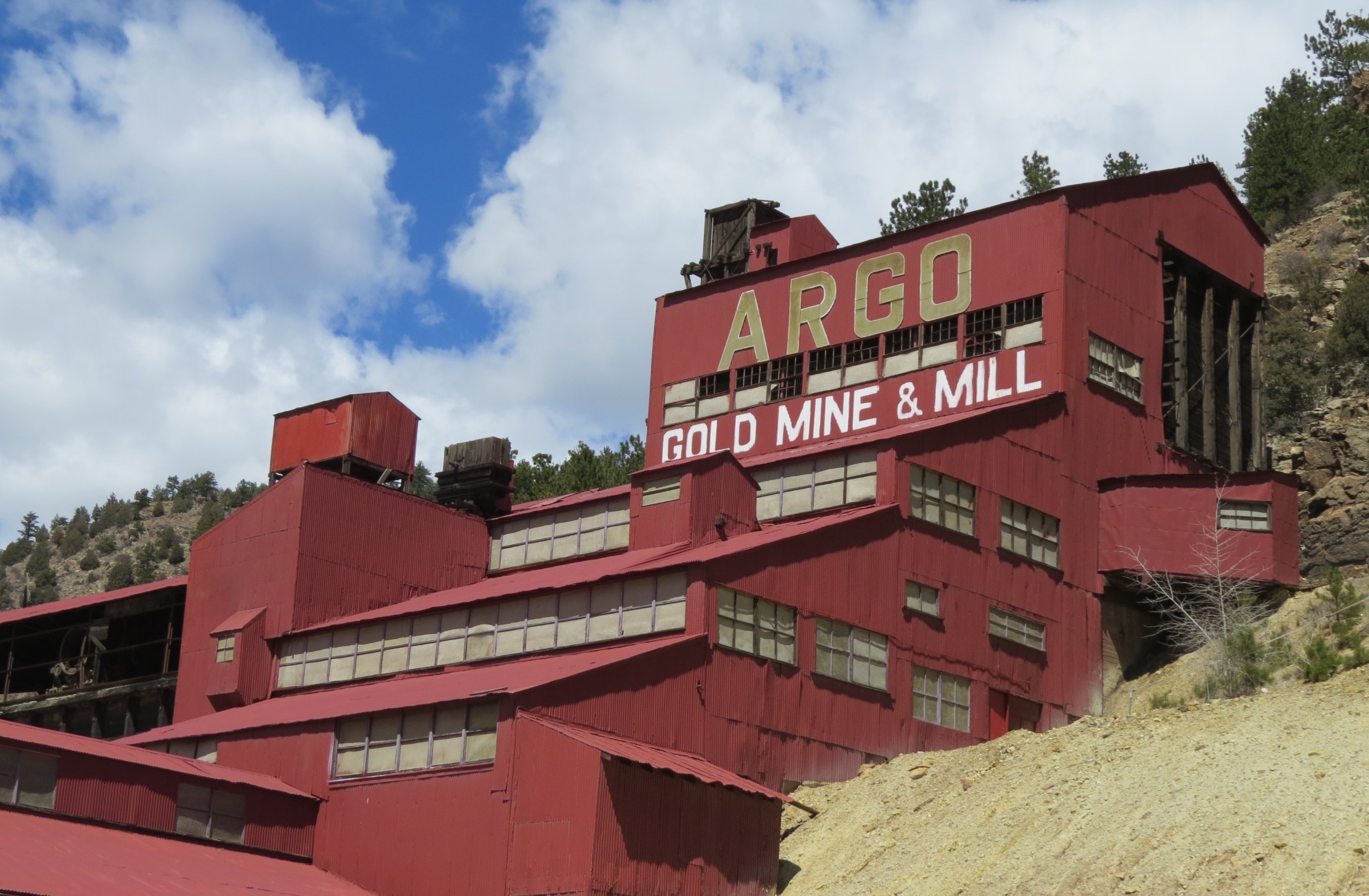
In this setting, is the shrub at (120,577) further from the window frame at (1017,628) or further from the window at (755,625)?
the window at (755,625)

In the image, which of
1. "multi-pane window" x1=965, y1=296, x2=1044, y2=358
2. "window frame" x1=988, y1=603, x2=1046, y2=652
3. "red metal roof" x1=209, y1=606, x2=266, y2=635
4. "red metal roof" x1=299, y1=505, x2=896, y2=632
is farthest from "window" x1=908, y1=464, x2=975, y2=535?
"red metal roof" x1=209, y1=606, x2=266, y2=635

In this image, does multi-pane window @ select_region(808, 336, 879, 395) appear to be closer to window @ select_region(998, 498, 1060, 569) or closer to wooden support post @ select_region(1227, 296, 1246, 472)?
window @ select_region(998, 498, 1060, 569)

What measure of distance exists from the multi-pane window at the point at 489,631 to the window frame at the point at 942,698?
7718 millimetres

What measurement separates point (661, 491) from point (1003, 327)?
457 inches

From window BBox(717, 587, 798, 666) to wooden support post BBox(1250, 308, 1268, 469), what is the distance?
75.7 feet

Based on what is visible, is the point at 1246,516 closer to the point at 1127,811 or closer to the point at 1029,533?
the point at 1029,533

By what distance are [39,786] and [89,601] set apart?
2251 cm

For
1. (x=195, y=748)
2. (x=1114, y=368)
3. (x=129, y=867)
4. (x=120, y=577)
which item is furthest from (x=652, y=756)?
(x=120, y=577)

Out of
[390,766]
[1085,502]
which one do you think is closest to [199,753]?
[390,766]

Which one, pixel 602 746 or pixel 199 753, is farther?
pixel 199 753

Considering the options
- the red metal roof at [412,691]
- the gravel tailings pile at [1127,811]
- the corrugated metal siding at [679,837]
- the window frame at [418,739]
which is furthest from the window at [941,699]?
the window frame at [418,739]

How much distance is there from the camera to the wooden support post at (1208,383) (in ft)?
182

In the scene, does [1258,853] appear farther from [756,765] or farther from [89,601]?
[89,601]

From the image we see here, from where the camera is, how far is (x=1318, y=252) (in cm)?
7788
